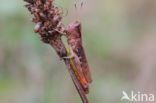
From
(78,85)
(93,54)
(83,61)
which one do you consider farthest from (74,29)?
(93,54)

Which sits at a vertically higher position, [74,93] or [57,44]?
[57,44]

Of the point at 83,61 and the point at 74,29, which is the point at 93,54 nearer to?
the point at 83,61

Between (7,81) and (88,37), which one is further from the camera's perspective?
(88,37)

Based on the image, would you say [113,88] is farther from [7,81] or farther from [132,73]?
→ [7,81]

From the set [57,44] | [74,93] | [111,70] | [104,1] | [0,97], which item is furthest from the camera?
[104,1]

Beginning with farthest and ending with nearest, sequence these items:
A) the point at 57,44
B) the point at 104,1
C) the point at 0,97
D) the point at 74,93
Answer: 1. the point at 104,1
2. the point at 74,93
3. the point at 0,97
4. the point at 57,44

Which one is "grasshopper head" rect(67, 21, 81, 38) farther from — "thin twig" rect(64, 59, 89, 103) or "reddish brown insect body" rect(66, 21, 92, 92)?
"thin twig" rect(64, 59, 89, 103)

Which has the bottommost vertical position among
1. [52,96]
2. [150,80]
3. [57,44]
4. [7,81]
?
[150,80]

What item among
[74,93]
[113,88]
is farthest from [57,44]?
[113,88]
